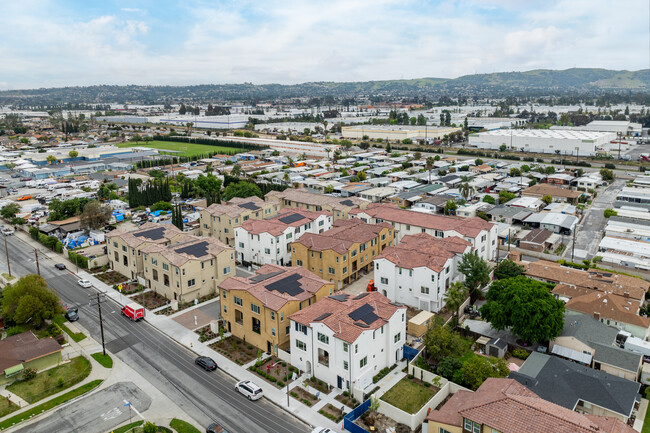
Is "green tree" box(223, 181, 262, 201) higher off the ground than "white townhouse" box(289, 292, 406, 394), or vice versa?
"green tree" box(223, 181, 262, 201)

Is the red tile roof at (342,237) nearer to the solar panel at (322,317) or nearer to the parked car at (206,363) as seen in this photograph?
the solar panel at (322,317)

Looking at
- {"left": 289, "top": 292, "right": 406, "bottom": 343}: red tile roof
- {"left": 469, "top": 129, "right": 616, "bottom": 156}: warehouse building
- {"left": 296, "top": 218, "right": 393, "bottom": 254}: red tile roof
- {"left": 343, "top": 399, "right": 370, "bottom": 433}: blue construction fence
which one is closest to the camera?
{"left": 343, "top": 399, "right": 370, "bottom": 433}: blue construction fence

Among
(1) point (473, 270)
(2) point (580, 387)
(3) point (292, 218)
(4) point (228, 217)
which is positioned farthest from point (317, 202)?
(2) point (580, 387)

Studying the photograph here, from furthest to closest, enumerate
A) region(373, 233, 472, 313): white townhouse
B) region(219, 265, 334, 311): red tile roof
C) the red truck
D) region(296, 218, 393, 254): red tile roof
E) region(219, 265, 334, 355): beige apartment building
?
region(296, 218, 393, 254): red tile roof < region(373, 233, 472, 313): white townhouse < the red truck < region(219, 265, 334, 311): red tile roof < region(219, 265, 334, 355): beige apartment building

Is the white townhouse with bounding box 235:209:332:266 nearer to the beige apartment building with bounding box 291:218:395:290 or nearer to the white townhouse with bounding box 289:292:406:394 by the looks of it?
the beige apartment building with bounding box 291:218:395:290

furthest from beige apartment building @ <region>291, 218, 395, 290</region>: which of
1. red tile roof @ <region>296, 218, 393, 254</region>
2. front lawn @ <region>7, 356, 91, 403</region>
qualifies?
front lawn @ <region>7, 356, 91, 403</region>
